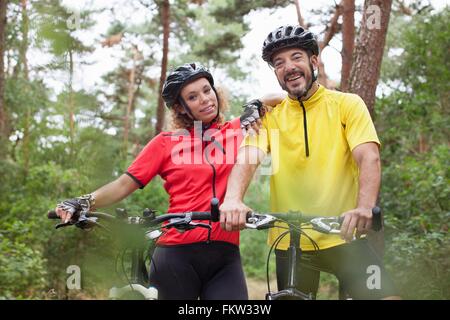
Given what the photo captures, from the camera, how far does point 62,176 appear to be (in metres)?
14.5

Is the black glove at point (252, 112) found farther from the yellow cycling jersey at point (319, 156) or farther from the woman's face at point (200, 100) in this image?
the woman's face at point (200, 100)

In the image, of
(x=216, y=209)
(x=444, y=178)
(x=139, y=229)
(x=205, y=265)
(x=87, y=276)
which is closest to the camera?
(x=216, y=209)

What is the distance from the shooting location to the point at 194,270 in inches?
138

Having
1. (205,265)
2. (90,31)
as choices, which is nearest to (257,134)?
(205,265)

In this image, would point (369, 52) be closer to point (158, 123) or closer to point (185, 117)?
point (185, 117)

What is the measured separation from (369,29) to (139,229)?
492 cm

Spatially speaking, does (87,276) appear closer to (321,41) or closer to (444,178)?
(444,178)

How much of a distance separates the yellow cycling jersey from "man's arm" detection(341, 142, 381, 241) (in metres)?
0.06

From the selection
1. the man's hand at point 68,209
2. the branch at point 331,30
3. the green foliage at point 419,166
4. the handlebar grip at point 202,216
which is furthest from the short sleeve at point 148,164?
the branch at point 331,30

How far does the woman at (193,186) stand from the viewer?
348cm

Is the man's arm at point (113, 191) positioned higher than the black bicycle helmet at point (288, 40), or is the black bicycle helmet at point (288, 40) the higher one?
the black bicycle helmet at point (288, 40)

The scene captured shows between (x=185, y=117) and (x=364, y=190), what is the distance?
58.9 inches

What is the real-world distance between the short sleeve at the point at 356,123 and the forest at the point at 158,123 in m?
1.23
